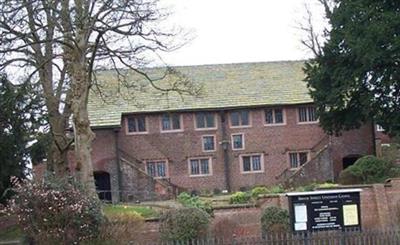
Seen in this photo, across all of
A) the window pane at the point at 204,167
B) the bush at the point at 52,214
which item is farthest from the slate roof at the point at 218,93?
the bush at the point at 52,214

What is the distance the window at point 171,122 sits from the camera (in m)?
54.0

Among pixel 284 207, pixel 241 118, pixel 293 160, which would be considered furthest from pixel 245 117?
pixel 284 207

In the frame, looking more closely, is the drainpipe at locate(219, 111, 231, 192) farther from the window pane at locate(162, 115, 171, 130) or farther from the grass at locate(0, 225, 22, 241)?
the grass at locate(0, 225, 22, 241)

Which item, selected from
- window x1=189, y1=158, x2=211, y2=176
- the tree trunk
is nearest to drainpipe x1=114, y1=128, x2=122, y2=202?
window x1=189, y1=158, x2=211, y2=176

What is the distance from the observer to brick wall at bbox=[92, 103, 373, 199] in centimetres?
5366

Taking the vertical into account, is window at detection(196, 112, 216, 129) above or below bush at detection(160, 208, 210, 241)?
above

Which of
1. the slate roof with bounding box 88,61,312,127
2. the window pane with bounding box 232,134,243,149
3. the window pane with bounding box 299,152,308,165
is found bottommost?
the window pane with bounding box 299,152,308,165

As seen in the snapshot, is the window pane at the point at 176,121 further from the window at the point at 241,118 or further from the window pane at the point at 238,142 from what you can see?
the window pane at the point at 238,142

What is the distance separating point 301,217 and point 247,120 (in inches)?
1316

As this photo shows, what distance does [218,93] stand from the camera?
54.6 m

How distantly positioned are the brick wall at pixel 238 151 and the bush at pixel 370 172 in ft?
40.7

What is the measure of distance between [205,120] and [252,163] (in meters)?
4.81

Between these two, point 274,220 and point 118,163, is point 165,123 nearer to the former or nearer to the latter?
point 118,163

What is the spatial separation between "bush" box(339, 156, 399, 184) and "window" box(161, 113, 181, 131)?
16.7 meters
